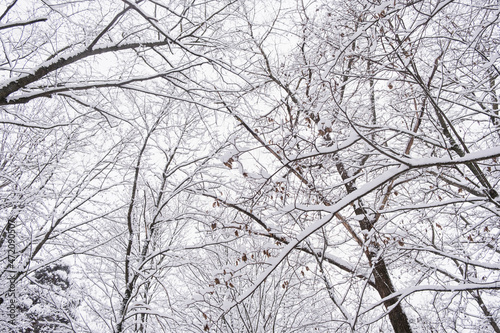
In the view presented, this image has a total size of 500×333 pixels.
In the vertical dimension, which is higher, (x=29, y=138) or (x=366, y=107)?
(x=29, y=138)

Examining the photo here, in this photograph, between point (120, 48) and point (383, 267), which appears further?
point (383, 267)

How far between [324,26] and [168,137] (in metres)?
4.53

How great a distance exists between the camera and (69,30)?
344 centimetres

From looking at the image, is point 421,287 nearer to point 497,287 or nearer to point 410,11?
point 497,287

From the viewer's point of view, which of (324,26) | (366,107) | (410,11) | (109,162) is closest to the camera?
(410,11)

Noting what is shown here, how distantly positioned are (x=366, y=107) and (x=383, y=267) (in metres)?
2.46

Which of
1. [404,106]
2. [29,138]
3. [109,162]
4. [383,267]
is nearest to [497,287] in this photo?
[383,267]

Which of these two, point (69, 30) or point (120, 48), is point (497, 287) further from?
point (69, 30)

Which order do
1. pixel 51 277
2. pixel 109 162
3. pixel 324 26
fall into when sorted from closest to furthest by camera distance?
pixel 324 26, pixel 109 162, pixel 51 277

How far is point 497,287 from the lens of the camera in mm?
2865

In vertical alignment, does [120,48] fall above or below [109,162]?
below

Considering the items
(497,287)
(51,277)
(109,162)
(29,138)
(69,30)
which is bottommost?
(497,287)

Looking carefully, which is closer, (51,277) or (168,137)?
(168,137)

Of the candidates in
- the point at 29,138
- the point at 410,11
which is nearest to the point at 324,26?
the point at 410,11
